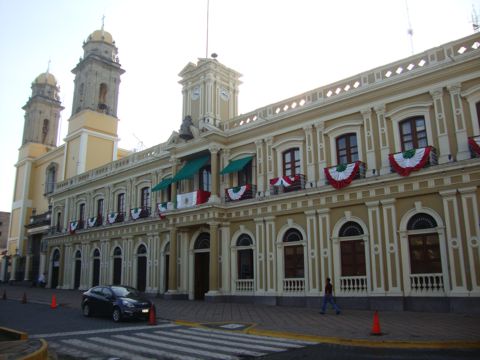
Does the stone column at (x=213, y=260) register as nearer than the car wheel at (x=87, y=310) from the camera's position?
No

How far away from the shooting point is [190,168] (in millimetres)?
28250

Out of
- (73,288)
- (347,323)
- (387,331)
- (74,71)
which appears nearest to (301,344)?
(387,331)

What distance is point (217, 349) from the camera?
10.9m

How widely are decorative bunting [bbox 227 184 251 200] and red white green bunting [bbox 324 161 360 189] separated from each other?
214 inches

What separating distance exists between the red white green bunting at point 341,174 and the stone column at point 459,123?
14.4 feet

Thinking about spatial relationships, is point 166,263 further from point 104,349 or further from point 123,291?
point 104,349

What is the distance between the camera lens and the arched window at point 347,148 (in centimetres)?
2173

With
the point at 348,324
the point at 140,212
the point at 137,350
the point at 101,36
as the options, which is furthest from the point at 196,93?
the point at 101,36

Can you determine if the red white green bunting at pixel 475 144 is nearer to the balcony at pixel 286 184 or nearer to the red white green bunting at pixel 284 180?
the balcony at pixel 286 184

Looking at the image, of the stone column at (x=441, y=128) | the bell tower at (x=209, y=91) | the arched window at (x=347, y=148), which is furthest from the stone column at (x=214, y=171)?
the stone column at (x=441, y=128)

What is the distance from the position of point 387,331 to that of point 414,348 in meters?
2.24

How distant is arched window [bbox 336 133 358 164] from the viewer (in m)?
21.7

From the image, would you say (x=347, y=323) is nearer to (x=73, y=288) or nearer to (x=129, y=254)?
(x=129, y=254)

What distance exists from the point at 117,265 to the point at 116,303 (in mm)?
18836
